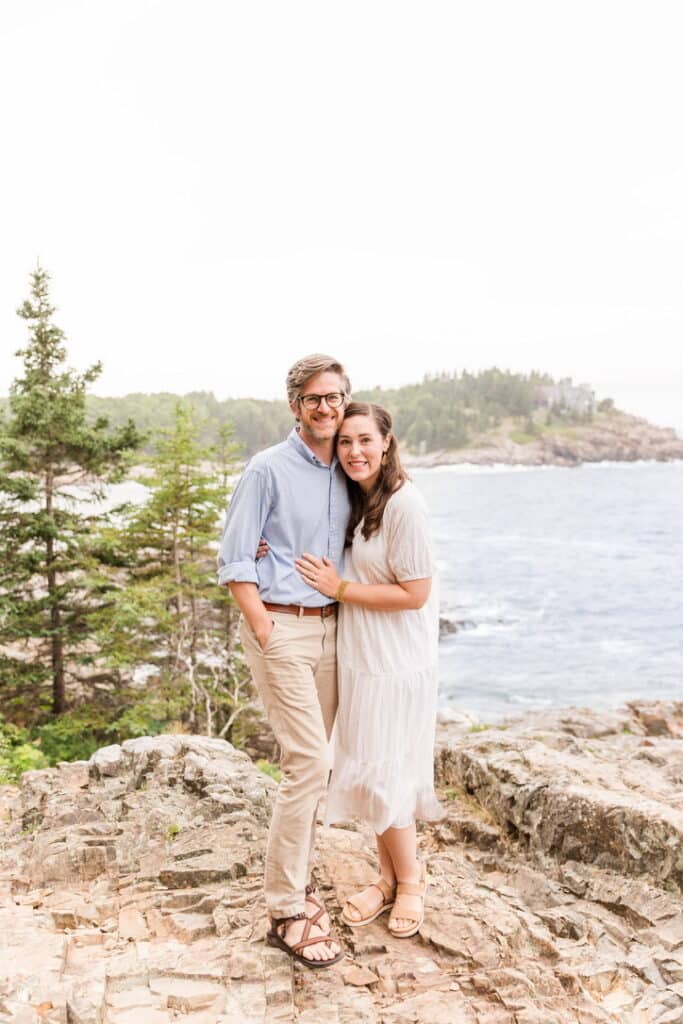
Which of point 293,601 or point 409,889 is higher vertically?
point 293,601

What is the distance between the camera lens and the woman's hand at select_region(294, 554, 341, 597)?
3.63 metres

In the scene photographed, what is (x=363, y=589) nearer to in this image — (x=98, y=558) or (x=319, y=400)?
(x=319, y=400)

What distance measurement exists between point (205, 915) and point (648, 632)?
3434 centimetres

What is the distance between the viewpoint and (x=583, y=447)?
160500 mm

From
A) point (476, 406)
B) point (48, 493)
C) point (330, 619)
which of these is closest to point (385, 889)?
point (330, 619)

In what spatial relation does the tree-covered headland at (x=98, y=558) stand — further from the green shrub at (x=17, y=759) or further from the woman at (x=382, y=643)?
the woman at (x=382, y=643)

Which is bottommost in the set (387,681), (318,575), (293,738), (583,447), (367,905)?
(367,905)

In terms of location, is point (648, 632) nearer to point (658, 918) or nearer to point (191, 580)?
point (191, 580)

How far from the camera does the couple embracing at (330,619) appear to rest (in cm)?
360

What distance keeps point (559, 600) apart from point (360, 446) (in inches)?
1566

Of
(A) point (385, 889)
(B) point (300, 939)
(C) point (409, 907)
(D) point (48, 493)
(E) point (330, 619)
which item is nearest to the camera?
(B) point (300, 939)

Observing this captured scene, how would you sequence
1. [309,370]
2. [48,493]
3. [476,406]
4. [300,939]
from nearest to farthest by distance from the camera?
[309,370]
[300,939]
[48,493]
[476,406]

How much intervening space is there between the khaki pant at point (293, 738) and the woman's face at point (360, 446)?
763mm

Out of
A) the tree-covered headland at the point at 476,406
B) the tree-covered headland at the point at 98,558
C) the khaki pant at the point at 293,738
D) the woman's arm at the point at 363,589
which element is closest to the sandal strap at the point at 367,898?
the khaki pant at the point at 293,738
